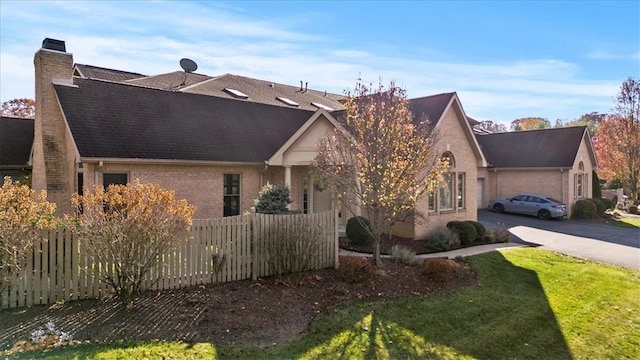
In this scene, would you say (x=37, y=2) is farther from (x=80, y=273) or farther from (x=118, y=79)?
(x=118, y=79)

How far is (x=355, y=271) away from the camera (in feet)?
31.8

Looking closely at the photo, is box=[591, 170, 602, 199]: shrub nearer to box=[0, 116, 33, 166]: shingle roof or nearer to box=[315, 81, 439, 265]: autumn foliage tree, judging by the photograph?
box=[315, 81, 439, 265]: autumn foliage tree

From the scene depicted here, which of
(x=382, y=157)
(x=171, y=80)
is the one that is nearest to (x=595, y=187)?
(x=382, y=157)

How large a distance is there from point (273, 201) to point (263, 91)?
18641 mm

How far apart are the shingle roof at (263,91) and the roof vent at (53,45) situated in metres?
8.53

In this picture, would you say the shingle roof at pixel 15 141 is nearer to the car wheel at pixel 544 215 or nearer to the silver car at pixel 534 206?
the silver car at pixel 534 206

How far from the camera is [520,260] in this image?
13.3 m

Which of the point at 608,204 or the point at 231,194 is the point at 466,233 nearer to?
the point at 231,194

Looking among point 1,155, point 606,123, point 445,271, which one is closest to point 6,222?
point 445,271

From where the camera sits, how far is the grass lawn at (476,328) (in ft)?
19.4

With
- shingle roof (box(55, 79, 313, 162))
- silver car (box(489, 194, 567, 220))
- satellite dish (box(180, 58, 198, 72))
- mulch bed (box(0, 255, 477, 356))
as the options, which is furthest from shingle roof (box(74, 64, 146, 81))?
silver car (box(489, 194, 567, 220))

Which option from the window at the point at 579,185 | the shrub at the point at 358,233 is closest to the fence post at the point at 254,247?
the shrub at the point at 358,233

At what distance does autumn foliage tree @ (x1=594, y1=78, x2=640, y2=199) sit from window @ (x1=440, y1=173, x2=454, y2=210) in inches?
956

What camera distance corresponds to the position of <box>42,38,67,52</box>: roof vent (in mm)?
14852
